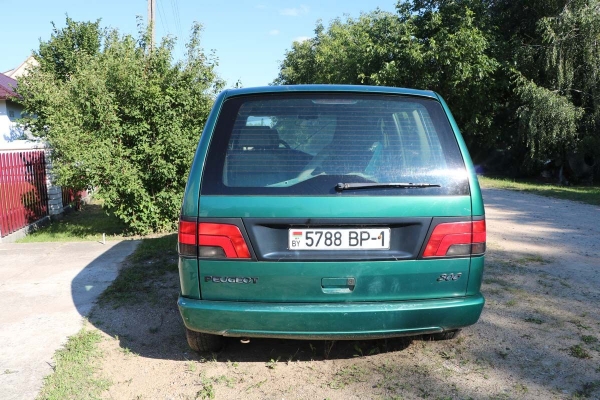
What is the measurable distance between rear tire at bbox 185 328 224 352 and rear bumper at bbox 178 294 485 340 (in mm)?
424

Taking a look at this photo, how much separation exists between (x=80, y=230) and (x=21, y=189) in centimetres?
134

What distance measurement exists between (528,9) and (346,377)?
2479 cm

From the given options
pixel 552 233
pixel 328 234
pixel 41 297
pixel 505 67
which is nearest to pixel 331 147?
pixel 328 234

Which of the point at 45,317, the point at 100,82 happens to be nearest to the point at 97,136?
the point at 100,82

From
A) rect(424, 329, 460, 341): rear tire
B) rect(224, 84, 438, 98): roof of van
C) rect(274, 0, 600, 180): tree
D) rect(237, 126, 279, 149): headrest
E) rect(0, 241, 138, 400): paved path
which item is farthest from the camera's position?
rect(274, 0, 600, 180): tree

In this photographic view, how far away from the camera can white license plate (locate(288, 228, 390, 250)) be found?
2.90 metres

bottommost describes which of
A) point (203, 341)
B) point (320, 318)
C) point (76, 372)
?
point (76, 372)

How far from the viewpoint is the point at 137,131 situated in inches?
314

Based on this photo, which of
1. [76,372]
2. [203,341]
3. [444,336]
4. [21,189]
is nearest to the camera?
[76,372]

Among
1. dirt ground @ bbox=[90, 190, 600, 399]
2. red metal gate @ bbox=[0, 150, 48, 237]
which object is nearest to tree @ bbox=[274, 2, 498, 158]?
red metal gate @ bbox=[0, 150, 48, 237]

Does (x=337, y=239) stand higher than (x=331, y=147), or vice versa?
(x=331, y=147)

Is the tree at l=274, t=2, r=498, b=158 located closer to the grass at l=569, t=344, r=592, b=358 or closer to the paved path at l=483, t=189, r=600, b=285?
the paved path at l=483, t=189, r=600, b=285

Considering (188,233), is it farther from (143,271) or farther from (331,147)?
(143,271)

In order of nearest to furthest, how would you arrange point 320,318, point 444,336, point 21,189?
point 320,318 < point 444,336 < point 21,189
